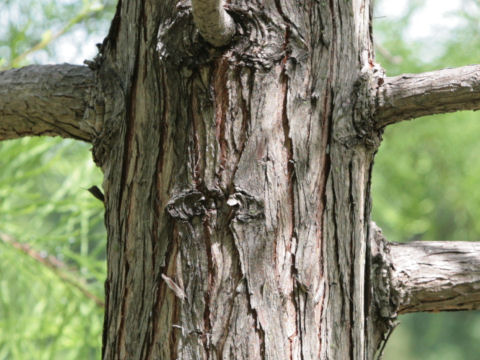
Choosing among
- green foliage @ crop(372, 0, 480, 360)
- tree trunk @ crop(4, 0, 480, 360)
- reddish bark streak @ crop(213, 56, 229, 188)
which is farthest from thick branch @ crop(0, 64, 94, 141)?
green foliage @ crop(372, 0, 480, 360)

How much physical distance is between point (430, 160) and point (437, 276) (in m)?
3.14

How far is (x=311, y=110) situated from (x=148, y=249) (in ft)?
0.80

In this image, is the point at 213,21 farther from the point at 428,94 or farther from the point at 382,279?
the point at 382,279

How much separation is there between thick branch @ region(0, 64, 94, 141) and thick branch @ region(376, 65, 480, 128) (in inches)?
14.5

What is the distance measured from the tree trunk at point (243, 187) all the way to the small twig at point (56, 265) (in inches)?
40.8

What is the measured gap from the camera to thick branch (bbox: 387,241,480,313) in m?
0.76

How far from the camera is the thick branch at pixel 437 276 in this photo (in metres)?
0.76

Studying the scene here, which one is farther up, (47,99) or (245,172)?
(47,99)

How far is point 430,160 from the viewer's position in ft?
12.3

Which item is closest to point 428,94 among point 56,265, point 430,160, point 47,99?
point 47,99

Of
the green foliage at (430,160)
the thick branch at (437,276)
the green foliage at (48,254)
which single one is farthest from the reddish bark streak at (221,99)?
the green foliage at (430,160)

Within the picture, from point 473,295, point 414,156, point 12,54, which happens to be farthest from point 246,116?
point 414,156

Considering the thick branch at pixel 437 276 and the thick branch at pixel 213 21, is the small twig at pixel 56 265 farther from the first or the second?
the thick branch at pixel 213 21

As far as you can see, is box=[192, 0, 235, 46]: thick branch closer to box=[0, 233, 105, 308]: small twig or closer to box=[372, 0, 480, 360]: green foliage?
box=[0, 233, 105, 308]: small twig
